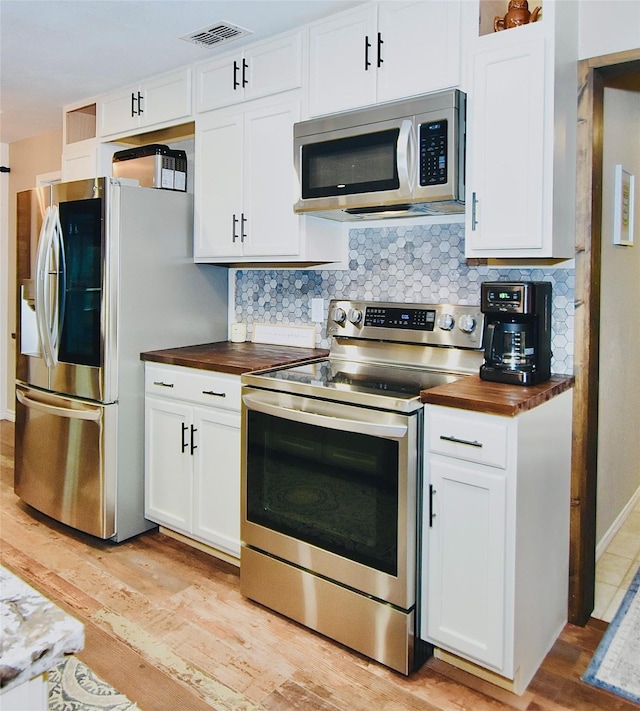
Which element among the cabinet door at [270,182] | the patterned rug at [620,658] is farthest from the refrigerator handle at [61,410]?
the patterned rug at [620,658]

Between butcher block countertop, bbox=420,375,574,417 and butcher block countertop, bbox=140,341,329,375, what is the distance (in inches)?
33.1

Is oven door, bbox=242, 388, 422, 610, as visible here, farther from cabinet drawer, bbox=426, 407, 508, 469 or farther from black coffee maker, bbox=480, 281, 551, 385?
black coffee maker, bbox=480, 281, 551, 385

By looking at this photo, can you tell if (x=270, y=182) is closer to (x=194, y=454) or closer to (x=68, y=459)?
(x=194, y=454)

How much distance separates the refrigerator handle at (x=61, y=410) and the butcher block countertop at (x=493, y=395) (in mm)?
1694

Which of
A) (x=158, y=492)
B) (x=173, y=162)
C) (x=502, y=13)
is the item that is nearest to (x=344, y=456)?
(x=158, y=492)

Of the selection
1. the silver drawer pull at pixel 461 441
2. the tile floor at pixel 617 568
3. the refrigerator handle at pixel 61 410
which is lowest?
the tile floor at pixel 617 568

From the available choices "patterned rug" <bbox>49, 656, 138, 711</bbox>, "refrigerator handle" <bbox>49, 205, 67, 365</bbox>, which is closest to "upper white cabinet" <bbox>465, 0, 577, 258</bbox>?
"patterned rug" <bbox>49, 656, 138, 711</bbox>

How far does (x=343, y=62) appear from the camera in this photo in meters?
2.48

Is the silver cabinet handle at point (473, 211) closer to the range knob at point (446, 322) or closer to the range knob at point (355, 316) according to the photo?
the range knob at point (446, 322)

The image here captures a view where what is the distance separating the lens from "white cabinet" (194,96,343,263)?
2.73 metres

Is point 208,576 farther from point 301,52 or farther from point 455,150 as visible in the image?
point 301,52

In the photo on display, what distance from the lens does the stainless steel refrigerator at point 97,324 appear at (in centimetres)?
284

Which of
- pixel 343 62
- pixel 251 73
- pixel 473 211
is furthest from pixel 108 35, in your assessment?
pixel 473 211

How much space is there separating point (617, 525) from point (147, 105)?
335cm
